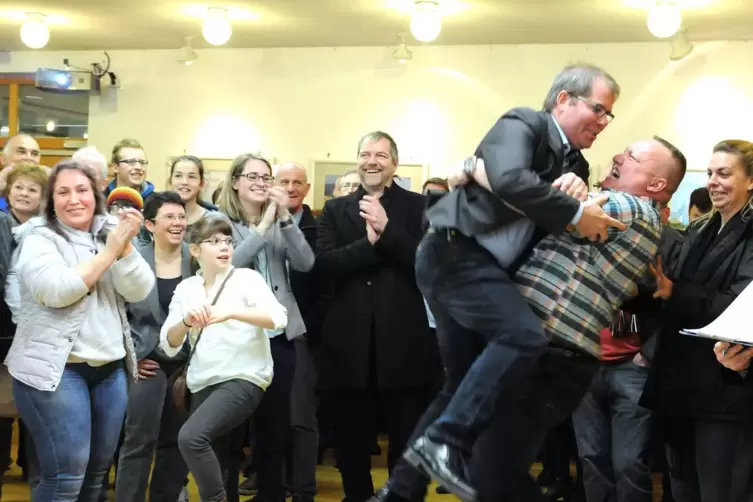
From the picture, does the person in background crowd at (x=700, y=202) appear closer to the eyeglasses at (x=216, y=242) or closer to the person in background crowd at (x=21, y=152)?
the eyeglasses at (x=216, y=242)

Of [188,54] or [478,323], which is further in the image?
[188,54]

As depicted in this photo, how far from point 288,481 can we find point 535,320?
2357 mm

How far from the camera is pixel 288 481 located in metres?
4.27

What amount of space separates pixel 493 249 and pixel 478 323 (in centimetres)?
22

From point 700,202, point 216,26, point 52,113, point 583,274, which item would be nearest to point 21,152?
point 216,26

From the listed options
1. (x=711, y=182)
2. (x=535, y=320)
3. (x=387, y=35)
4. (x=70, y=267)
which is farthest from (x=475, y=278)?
(x=387, y=35)

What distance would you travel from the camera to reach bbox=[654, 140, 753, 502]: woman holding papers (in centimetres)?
277

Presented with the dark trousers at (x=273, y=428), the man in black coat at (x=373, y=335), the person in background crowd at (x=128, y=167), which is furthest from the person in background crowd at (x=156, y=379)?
the person in background crowd at (x=128, y=167)

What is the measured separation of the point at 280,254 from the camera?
3.92 m

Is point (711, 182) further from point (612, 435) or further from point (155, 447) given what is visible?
point (155, 447)

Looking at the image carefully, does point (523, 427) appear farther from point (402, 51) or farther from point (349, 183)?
point (402, 51)

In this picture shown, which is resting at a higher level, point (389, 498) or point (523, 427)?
point (523, 427)

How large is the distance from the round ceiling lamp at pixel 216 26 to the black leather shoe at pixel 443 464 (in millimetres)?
5680

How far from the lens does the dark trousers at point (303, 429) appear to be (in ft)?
13.0
